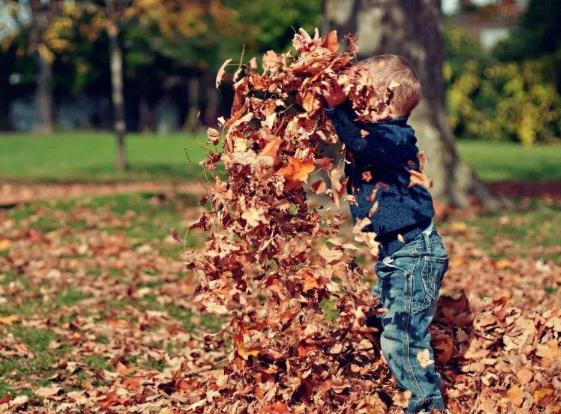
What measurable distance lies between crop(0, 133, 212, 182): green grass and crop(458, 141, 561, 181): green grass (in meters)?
6.22

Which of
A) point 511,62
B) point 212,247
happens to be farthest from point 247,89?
point 511,62

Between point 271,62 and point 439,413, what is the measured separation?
5.72 ft

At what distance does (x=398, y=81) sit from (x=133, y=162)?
Result: 17199 mm

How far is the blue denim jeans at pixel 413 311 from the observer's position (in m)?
3.93

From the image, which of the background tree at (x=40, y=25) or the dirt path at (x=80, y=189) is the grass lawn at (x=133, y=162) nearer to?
the dirt path at (x=80, y=189)

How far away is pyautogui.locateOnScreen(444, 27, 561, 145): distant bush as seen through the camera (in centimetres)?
3297

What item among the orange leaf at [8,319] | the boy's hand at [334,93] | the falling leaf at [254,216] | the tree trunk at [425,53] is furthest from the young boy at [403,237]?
the tree trunk at [425,53]

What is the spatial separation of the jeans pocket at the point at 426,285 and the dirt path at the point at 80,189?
9816 millimetres

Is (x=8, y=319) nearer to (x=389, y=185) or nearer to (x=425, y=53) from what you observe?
(x=389, y=185)

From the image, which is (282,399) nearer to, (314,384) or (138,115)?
(314,384)

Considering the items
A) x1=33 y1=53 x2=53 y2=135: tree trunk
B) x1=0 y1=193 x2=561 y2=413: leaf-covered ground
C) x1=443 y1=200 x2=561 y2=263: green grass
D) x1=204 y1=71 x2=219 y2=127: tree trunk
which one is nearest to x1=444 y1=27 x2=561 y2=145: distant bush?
x1=204 y1=71 x2=219 y2=127: tree trunk

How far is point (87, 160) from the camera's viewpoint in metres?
21.8

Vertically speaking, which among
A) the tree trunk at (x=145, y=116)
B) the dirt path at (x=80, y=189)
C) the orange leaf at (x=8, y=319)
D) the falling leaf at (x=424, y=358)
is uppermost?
the falling leaf at (x=424, y=358)

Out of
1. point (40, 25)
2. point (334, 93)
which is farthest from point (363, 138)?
point (40, 25)
